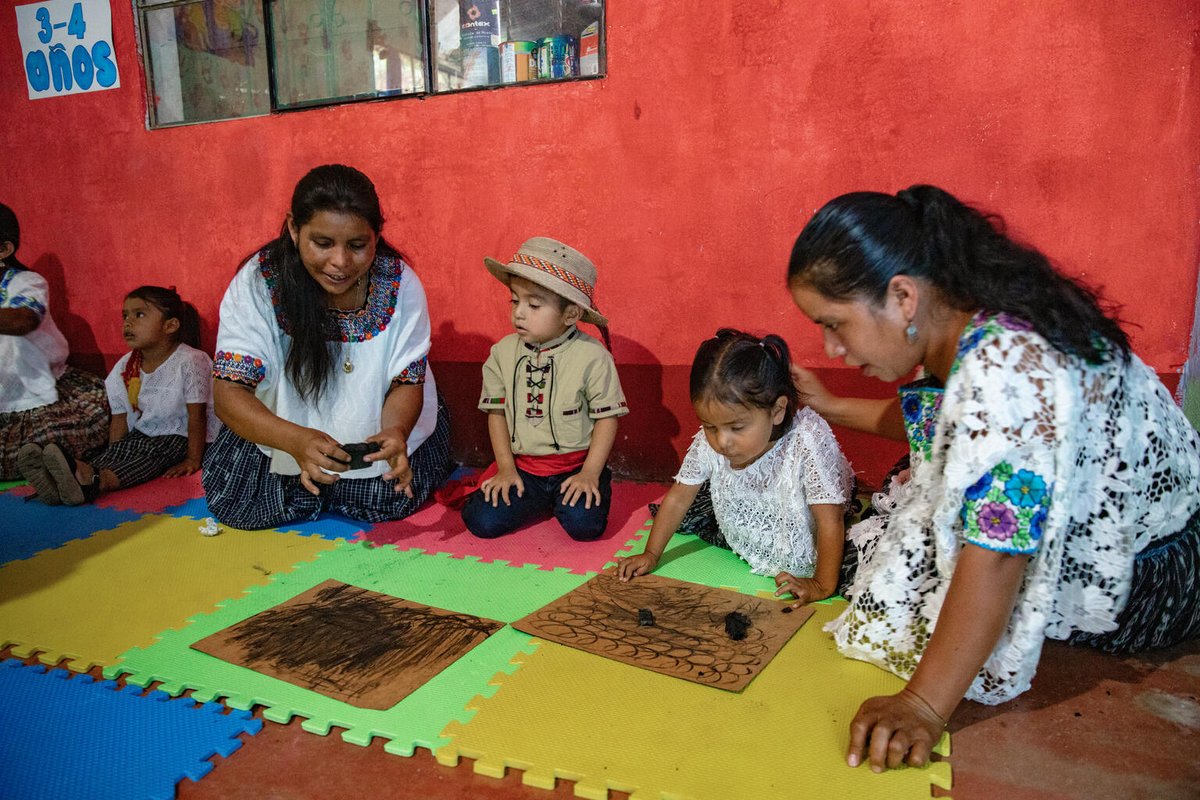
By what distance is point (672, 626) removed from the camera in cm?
171

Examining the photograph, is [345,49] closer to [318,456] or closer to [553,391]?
[553,391]

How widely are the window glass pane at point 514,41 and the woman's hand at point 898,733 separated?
2.31 meters

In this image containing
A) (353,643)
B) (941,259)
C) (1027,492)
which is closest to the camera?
(1027,492)

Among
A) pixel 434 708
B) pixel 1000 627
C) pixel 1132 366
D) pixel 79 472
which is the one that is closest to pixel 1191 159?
pixel 1132 366

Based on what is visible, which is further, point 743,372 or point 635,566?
point 635,566

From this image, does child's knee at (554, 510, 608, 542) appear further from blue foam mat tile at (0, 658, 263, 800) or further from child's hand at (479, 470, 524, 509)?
blue foam mat tile at (0, 658, 263, 800)

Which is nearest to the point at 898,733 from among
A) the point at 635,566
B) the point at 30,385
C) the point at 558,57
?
the point at 635,566

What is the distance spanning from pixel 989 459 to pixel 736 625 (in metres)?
0.74

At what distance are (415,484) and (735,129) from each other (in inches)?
65.2

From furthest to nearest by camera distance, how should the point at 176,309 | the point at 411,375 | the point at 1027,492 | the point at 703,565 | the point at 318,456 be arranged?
the point at 176,309 → the point at 411,375 → the point at 703,565 → the point at 318,456 → the point at 1027,492

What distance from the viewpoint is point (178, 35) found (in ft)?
11.1

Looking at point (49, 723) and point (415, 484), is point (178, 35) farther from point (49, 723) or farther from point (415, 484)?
point (49, 723)

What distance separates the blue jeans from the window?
59.0 inches

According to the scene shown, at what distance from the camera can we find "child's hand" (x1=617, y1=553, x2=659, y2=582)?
1981 millimetres
